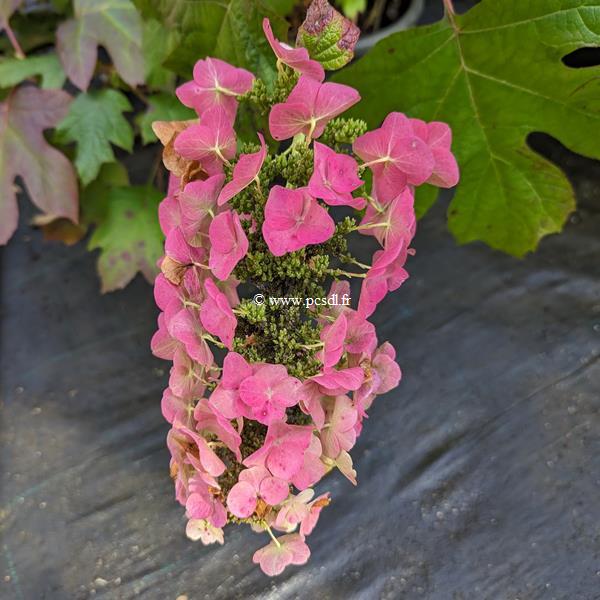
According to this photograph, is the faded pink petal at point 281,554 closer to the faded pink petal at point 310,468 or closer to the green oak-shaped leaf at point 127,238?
the faded pink petal at point 310,468

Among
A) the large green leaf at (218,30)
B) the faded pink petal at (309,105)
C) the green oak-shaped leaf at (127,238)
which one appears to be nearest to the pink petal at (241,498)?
the faded pink petal at (309,105)

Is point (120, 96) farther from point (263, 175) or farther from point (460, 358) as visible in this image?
point (460, 358)

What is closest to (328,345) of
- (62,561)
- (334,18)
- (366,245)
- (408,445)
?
(334,18)

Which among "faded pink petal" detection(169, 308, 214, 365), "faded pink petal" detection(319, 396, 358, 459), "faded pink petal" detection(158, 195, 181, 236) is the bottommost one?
"faded pink petal" detection(319, 396, 358, 459)

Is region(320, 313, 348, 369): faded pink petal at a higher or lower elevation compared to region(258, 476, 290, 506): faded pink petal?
higher

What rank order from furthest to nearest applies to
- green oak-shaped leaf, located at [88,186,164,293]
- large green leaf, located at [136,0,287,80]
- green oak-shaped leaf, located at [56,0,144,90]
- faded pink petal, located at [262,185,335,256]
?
green oak-shaped leaf, located at [88,186,164,293] → green oak-shaped leaf, located at [56,0,144,90] → large green leaf, located at [136,0,287,80] → faded pink petal, located at [262,185,335,256]

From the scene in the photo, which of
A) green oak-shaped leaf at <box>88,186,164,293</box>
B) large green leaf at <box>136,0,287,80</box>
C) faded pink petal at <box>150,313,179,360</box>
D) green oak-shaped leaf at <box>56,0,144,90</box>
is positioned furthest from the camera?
green oak-shaped leaf at <box>88,186,164,293</box>

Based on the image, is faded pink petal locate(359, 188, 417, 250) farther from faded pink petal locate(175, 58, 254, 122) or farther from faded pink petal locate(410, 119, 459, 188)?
faded pink petal locate(175, 58, 254, 122)

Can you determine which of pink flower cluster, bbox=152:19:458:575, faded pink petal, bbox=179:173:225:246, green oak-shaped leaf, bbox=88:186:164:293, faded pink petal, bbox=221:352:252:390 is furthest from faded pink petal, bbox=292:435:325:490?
green oak-shaped leaf, bbox=88:186:164:293
